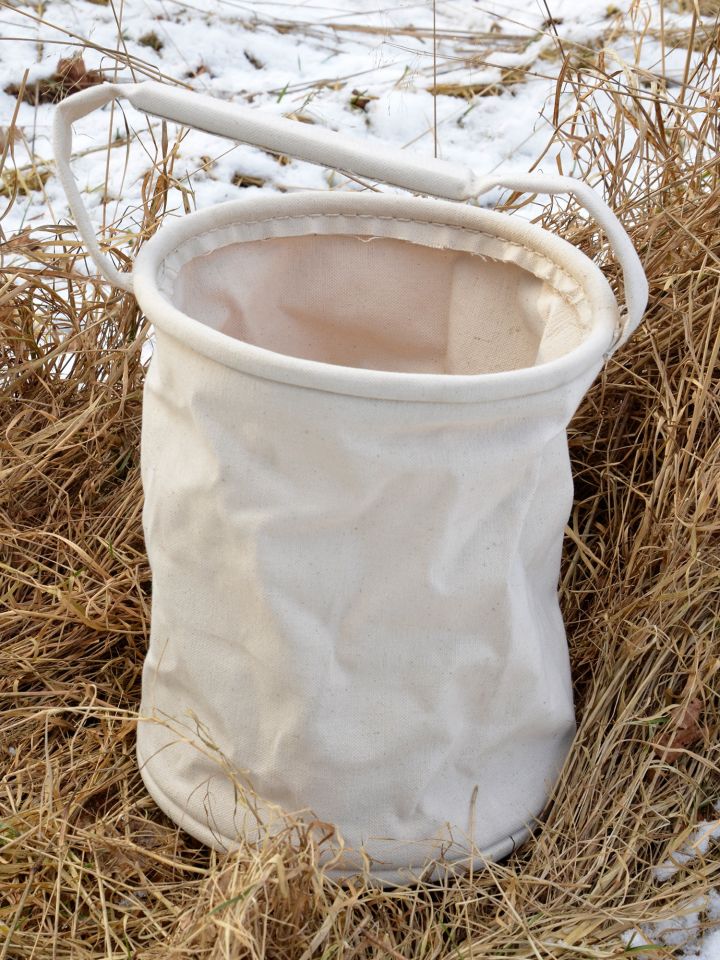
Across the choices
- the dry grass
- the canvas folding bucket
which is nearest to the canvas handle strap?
the canvas folding bucket

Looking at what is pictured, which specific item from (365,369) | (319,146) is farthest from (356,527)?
(319,146)

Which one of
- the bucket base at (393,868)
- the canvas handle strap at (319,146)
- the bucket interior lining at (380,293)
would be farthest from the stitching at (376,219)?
the bucket base at (393,868)

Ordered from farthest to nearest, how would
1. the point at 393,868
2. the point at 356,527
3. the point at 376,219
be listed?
the point at 376,219 → the point at 393,868 → the point at 356,527

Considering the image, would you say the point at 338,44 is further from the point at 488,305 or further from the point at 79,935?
the point at 79,935

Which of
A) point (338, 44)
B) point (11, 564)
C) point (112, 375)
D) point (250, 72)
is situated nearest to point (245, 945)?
point (11, 564)

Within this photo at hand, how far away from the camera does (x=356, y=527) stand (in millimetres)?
794

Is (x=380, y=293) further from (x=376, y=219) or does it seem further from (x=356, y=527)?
(x=356, y=527)

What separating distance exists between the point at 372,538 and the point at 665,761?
40 centimetres

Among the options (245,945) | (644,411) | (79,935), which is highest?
(644,411)

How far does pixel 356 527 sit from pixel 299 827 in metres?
0.24

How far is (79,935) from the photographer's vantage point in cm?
89

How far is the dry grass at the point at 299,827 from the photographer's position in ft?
2.86

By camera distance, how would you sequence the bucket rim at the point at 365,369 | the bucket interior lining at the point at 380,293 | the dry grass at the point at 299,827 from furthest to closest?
the bucket interior lining at the point at 380,293, the dry grass at the point at 299,827, the bucket rim at the point at 365,369

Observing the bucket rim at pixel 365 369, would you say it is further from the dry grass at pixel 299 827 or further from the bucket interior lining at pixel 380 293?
the dry grass at pixel 299 827
